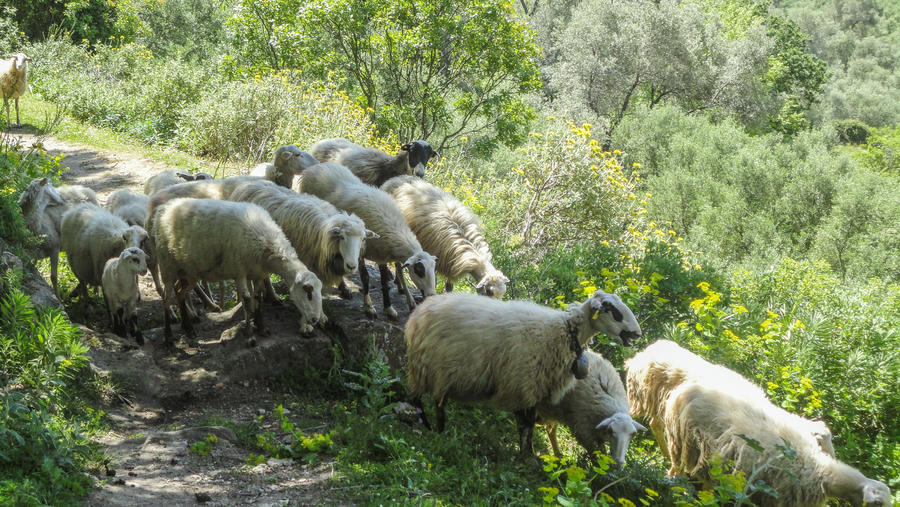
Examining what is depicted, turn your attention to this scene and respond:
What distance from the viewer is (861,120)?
50.8 meters

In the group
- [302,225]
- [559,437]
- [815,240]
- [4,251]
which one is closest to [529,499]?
[559,437]

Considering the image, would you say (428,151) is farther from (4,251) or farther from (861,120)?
(861,120)

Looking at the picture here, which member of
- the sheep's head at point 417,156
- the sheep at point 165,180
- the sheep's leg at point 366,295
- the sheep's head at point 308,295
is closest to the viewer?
the sheep's head at point 308,295

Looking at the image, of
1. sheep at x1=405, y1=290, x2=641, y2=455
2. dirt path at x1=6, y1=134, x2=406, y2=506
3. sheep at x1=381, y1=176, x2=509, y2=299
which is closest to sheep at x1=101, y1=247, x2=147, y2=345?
dirt path at x1=6, y1=134, x2=406, y2=506

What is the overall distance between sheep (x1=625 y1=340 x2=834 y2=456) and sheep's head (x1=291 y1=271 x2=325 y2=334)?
3.29 metres

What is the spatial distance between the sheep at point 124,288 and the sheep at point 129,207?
1232 mm

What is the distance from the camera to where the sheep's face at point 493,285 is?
24.4ft

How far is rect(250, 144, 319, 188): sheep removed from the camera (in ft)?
27.5

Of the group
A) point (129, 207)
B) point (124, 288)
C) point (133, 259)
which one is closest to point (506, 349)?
point (133, 259)

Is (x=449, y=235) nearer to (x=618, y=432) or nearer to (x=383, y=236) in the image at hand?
(x=383, y=236)

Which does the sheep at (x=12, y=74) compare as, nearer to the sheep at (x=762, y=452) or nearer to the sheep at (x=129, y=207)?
the sheep at (x=129, y=207)

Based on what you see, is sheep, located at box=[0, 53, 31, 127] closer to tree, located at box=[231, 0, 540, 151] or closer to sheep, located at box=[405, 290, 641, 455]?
tree, located at box=[231, 0, 540, 151]

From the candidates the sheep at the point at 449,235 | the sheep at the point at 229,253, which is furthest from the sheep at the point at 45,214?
the sheep at the point at 449,235

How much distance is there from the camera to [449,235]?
7941mm
